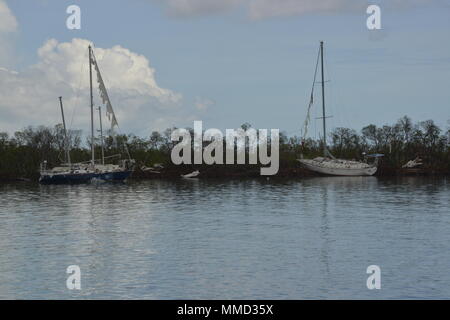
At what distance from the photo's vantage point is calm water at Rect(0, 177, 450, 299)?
110ft

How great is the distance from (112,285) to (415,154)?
466 ft

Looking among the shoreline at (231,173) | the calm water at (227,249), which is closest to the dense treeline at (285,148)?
the shoreline at (231,173)

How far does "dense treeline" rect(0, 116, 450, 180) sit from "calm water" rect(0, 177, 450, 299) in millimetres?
86149

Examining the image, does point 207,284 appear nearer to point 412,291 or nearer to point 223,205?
point 412,291

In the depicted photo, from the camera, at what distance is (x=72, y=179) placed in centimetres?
12900

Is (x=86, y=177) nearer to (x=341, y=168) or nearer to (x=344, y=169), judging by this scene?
(x=341, y=168)

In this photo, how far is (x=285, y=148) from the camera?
175875 millimetres

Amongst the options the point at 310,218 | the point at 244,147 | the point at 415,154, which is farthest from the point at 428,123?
the point at 310,218

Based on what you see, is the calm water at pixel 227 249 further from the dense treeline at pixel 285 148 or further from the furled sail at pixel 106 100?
the dense treeline at pixel 285 148

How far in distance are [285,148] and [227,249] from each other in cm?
13273

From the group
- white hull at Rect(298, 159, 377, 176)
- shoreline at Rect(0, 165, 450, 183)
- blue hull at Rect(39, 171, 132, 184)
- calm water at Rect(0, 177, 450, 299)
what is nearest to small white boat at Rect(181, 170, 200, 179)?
shoreline at Rect(0, 165, 450, 183)

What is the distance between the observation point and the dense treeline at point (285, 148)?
162 m
